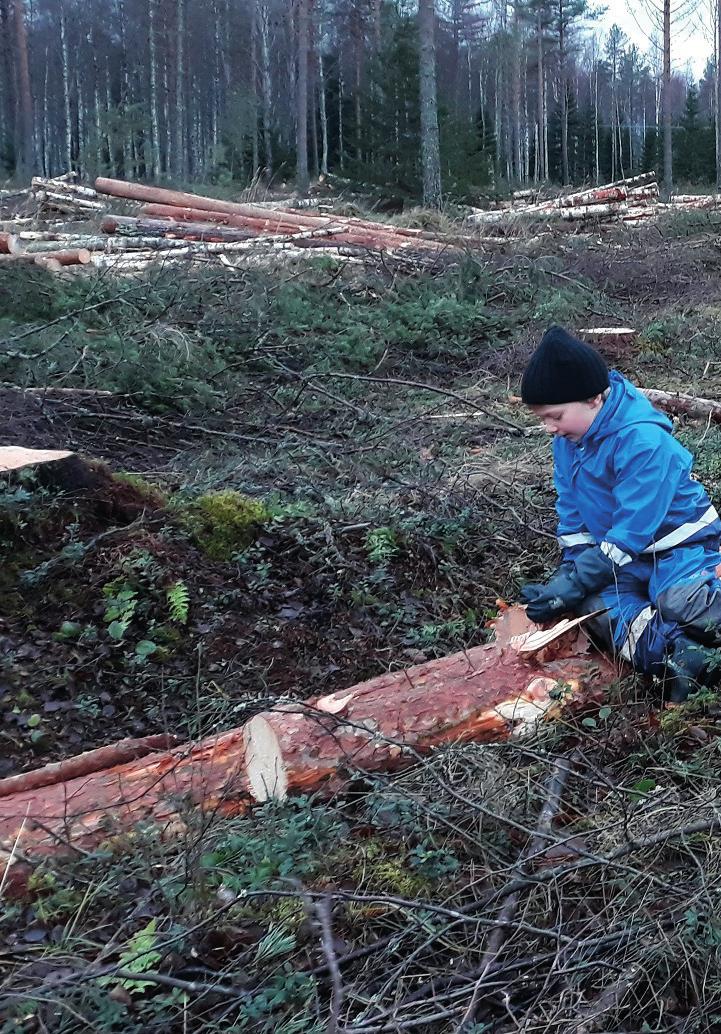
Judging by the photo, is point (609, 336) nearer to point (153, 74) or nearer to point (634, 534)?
point (634, 534)

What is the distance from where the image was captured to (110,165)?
1855cm

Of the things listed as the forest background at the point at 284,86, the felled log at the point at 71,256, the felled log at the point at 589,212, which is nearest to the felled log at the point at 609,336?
the felled log at the point at 71,256

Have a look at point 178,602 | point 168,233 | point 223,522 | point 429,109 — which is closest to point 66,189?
point 168,233

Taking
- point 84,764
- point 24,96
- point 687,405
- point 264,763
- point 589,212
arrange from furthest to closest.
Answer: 1. point 24,96
2. point 589,212
3. point 687,405
4. point 84,764
5. point 264,763

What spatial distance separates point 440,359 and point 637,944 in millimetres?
8001

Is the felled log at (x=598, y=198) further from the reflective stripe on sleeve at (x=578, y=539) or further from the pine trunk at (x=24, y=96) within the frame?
the pine trunk at (x=24, y=96)

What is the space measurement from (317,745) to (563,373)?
1642mm

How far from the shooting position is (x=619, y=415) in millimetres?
3250

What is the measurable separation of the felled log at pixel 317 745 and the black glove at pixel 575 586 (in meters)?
0.12

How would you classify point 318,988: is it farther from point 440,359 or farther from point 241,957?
point 440,359

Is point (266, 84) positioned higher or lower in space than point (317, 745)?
higher

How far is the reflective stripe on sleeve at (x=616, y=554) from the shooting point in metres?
3.16

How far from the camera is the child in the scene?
3.07 metres

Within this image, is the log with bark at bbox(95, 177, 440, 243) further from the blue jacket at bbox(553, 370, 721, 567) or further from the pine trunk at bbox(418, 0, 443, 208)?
the blue jacket at bbox(553, 370, 721, 567)
